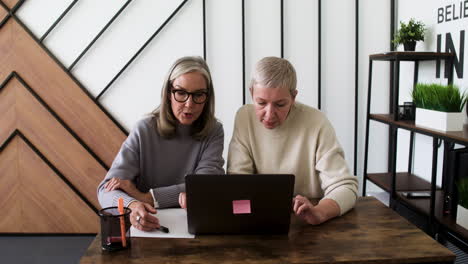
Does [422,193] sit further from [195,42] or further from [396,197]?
[195,42]

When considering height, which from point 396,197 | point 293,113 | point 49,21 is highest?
point 49,21

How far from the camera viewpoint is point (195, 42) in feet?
9.11

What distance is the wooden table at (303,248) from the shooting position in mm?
1040

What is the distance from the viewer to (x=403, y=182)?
2.47 m

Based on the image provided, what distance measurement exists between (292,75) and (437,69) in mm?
1203

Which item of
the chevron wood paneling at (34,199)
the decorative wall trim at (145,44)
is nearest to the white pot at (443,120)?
the decorative wall trim at (145,44)

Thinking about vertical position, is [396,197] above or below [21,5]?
below

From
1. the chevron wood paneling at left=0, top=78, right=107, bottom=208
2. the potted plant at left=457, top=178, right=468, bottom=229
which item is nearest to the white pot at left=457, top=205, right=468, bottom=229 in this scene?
the potted plant at left=457, top=178, right=468, bottom=229

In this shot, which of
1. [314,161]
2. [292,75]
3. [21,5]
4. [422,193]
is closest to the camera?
[292,75]

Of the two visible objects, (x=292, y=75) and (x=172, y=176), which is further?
(x=172, y=176)

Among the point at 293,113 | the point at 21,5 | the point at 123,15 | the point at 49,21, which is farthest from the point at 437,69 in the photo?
the point at 21,5

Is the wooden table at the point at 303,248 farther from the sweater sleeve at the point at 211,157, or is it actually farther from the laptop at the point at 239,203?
the sweater sleeve at the point at 211,157

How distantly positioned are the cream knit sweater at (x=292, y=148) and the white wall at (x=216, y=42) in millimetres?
1179

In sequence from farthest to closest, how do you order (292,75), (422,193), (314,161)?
(422,193)
(314,161)
(292,75)
